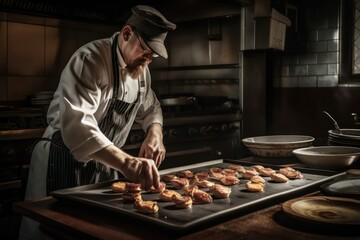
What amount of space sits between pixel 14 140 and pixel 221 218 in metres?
2.38

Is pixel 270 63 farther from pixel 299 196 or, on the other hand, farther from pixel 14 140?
pixel 299 196

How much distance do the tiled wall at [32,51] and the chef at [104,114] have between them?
2.07 m

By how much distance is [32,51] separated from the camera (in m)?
4.39

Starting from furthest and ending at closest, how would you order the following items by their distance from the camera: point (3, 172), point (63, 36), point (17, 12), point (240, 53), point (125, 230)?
point (240, 53), point (63, 36), point (17, 12), point (3, 172), point (125, 230)

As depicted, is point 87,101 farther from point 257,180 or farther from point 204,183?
point 257,180

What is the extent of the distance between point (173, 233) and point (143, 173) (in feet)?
1.35

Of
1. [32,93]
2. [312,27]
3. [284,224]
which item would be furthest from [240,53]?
[284,224]

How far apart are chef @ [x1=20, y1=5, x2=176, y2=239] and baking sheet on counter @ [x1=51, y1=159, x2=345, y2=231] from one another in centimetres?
12

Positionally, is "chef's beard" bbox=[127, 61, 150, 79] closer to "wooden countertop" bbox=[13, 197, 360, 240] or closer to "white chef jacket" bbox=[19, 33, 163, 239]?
"white chef jacket" bbox=[19, 33, 163, 239]

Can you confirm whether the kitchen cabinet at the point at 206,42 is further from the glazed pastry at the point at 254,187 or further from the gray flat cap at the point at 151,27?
the glazed pastry at the point at 254,187

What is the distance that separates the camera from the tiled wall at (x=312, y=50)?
4715mm

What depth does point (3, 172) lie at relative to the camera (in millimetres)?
3234

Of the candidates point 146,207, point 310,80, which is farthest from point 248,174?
point 310,80

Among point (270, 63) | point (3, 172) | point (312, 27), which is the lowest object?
point (3, 172)
